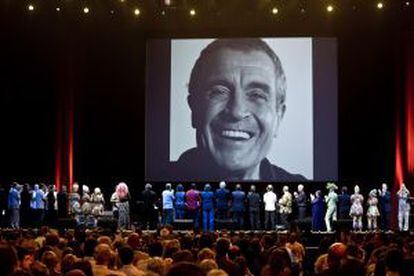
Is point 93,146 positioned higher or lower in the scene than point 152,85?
lower

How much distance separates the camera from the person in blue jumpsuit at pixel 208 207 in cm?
2700

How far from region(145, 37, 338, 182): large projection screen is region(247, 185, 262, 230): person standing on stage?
1.37 meters

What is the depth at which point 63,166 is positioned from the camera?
29.6 meters

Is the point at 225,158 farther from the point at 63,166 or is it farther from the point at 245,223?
the point at 63,166

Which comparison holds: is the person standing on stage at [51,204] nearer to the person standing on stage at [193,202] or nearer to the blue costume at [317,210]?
the person standing on stage at [193,202]

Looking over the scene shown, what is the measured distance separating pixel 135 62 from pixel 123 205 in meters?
6.34

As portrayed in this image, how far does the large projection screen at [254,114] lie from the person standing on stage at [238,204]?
174 centimetres

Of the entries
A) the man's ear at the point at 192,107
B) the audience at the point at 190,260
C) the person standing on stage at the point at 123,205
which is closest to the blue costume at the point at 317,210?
the man's ear at the point at 192,107

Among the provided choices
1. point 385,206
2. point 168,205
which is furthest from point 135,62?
point 385,206

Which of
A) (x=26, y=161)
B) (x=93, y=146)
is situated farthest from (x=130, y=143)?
(x=26, y=161)

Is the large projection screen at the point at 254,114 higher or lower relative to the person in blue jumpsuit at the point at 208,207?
higher

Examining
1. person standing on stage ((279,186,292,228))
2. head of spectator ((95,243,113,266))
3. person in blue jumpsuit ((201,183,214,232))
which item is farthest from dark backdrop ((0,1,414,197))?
head of spectator ((95,243,113,266))

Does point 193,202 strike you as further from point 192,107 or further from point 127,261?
point 127,261

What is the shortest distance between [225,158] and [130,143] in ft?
13.2
